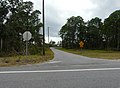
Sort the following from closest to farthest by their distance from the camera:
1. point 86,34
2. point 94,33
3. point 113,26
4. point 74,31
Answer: point 113,26, point 94,33, point 86,34, point 74,31

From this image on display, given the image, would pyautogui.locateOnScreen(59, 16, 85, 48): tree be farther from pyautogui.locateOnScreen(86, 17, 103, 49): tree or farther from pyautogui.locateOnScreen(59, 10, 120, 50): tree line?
pyautogui.locateOnScreen(86, 17, 103, 49): tree

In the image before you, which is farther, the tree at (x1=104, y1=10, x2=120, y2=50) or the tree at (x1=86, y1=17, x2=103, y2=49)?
the tree at (x1=86, y1=17, x2=103, y2=49)

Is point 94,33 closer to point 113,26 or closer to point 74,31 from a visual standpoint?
point 74,31

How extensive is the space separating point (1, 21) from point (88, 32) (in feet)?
288

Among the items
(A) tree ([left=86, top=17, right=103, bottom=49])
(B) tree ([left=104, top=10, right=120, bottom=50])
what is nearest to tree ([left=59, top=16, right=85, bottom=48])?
(A) tree ([left=86, top=17, right=103, bottom=49])

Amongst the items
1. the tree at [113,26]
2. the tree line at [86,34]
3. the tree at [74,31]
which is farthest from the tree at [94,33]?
the tree at [113,26]

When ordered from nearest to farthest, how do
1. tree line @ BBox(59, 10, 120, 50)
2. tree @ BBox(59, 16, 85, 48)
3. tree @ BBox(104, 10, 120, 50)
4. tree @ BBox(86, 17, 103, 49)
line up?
1. tree @ BBox(104, 10, 120, 50)
2. tree line @ BBox(59, 10, 120, 50)
3. tree @ BBox(86, 17, 103, 49)
4. tree @ BBox(59, 16, 85, 48)

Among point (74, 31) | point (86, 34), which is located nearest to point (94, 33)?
point (86, 34)

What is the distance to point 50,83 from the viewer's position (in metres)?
9.49

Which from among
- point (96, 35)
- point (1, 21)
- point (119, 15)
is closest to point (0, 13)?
point (1, 21)

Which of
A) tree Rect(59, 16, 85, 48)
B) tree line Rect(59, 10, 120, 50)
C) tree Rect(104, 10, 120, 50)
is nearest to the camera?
tree Rect(104, 10, 120, 50)

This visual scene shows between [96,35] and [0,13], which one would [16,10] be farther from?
[96,35]

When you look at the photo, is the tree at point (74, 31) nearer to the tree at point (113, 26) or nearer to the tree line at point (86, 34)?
the tree line at point (86, 34)

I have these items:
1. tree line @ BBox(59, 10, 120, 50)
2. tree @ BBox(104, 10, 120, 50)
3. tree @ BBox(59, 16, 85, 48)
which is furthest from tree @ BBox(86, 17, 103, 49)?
tree @ BBox(104, 10, 120, 50)
